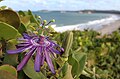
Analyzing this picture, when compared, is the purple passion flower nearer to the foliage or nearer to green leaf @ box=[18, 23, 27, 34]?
the foliage

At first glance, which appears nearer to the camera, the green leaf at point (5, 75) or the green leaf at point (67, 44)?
the green leaf at point (5, 75)

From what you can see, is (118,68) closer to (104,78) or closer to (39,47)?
(104,78)

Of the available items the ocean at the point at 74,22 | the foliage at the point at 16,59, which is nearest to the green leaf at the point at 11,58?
the foliage at the point at 16,59

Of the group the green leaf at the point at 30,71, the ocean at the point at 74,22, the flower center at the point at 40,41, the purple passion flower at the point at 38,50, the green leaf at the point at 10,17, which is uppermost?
the green leaf at the point at 10,17

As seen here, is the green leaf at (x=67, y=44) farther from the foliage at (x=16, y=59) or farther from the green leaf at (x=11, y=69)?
the green leaf at (x=11, y=69)

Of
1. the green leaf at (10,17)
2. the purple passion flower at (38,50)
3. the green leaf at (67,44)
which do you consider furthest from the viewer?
the green leaf at (67,44)

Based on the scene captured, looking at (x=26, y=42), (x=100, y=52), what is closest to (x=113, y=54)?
(x=100, y=52)
